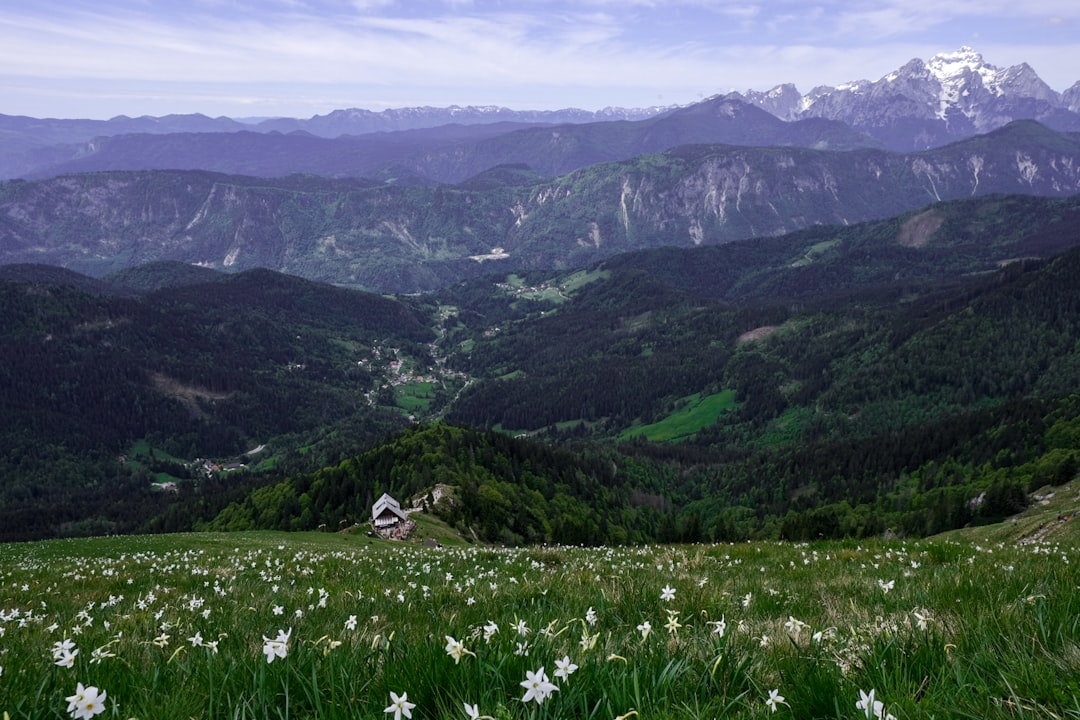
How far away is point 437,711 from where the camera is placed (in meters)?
3.00

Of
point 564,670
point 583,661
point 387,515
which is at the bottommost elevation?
point 387,515

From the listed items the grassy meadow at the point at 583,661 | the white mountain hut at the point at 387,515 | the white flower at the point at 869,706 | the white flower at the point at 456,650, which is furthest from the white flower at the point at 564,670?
the white mountain hut at the point at 387,515

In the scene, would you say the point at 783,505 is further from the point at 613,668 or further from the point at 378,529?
the point at 613,668

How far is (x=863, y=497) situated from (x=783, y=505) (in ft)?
76.9

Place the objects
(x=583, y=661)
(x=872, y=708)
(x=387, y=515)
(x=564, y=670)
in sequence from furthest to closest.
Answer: (x=387, y=515), (x=583, y=661), (x=564, y=670), (x=872, y=708)

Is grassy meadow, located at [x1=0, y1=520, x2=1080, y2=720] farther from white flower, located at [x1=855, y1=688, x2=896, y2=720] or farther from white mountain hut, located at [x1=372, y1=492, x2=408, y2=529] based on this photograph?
white mountain hut, located at [x1=372, y1=492, x2=408, y2=529]

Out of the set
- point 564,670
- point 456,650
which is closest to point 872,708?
point 564,670

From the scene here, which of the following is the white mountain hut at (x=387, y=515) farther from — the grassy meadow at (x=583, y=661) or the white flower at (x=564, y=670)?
the white flower at (x=564, y=670)

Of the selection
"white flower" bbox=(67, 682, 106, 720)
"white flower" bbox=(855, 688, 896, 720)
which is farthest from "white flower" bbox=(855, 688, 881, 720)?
A: "white flower" bbox=(67, 682, 106, 720)

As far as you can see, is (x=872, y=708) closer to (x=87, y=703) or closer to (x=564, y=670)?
(x=564, y=670)

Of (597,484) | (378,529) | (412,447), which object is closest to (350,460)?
(412,447)

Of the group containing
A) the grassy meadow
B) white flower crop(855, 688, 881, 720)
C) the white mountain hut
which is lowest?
the white mountain hut

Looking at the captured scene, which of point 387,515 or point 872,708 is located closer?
point 872,708

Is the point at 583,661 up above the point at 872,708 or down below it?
below
